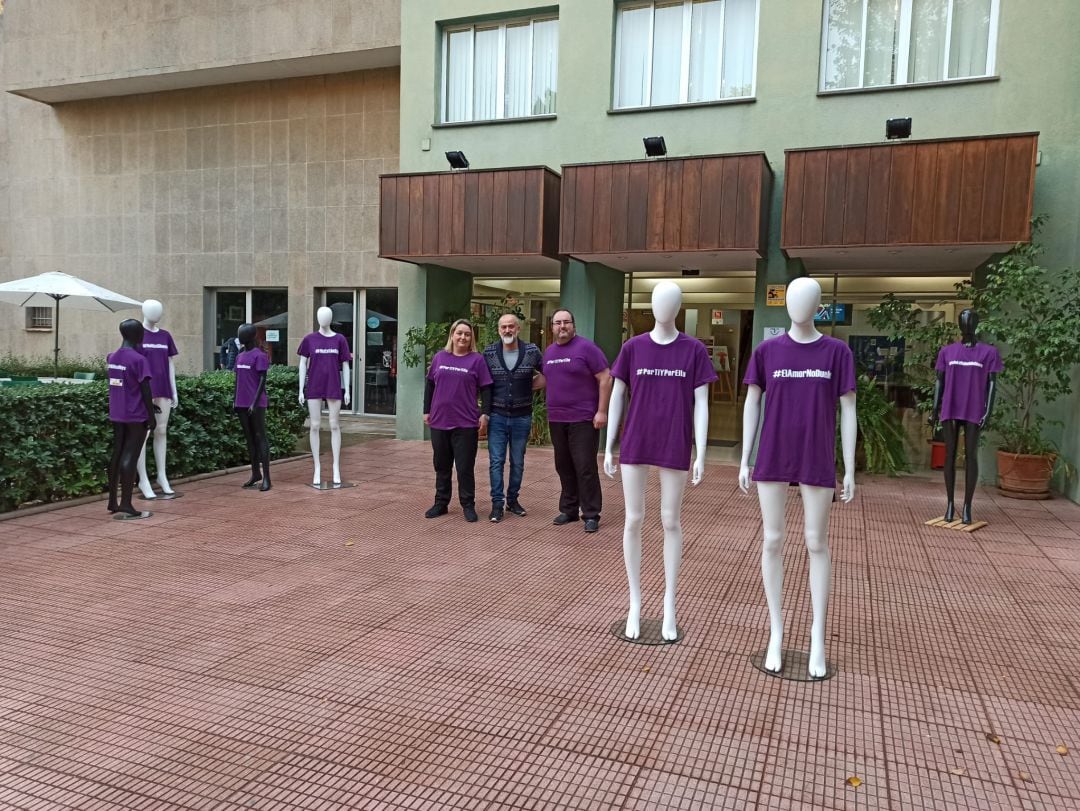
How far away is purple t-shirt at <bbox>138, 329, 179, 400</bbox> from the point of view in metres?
7.57

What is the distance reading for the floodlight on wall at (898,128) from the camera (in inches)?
347

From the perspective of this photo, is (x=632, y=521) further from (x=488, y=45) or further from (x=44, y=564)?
(x=488, y=45)

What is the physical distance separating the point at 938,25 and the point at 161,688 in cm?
1082

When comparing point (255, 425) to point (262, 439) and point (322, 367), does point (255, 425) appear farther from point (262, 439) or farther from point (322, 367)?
point (322, 367)

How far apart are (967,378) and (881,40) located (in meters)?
5.26

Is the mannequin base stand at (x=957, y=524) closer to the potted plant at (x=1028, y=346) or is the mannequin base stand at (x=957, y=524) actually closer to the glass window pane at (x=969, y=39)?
the potted plant at (x=1028, y=346)

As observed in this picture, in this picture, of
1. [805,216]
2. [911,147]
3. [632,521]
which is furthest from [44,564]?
[911,147]

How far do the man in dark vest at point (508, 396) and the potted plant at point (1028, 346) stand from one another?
4.73 m

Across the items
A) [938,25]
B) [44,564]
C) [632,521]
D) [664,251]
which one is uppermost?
[938,25]

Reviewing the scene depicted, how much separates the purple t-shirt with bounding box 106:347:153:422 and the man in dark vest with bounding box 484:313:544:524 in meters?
3.08

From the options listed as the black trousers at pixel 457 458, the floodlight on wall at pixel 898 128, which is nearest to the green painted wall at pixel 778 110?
the floodlight on wall at pixel 898 128

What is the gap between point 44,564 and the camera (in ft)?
18.1

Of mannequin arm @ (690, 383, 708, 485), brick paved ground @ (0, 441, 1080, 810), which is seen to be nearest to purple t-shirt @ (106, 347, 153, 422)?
brick paved ground @ (0, 441, 1080, 810)

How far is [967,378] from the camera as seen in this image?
699 cm
